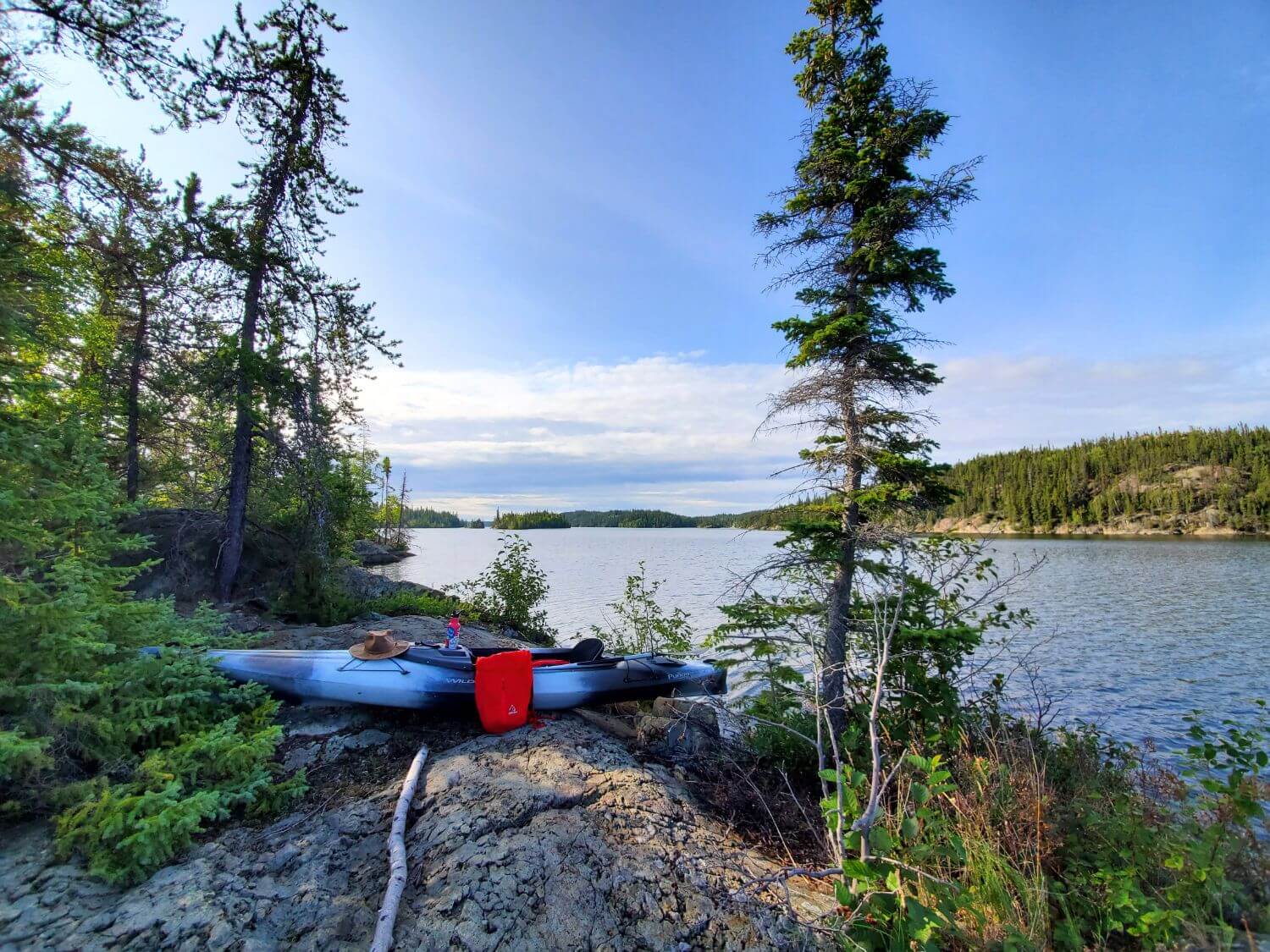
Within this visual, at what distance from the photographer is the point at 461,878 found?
3088 mm

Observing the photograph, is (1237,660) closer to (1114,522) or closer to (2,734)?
(2,734)

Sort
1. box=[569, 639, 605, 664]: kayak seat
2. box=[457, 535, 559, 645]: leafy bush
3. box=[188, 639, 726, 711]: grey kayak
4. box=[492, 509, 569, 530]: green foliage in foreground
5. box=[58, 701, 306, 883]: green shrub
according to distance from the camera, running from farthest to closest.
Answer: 1. box=[492, 509, 569, 530]: green foliage in foreground
2. box=[457, 535, 559, 645]: leafy bush
3. box=[569, 639, 605, 664]: kayak seat
4. box=[188, 639, 726, 711]: grey kayak
5. box=[58, 701, 306, 883]: green shrub

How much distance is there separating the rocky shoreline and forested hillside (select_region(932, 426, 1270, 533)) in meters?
69.8

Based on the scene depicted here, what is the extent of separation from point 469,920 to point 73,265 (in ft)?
40.1

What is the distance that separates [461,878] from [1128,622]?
1826cm

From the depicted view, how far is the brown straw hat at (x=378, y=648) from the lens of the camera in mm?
5836

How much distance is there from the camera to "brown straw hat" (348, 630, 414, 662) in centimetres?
584

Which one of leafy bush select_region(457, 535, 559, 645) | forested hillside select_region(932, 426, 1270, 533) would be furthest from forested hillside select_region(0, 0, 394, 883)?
forested hillside select_region(932, 426, 1270, 533)

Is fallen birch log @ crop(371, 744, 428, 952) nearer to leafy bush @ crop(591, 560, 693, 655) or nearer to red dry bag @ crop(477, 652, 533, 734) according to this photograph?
red dry bag @ crop(477, 652, 533, 734)

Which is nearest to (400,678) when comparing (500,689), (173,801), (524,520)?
(500,689)

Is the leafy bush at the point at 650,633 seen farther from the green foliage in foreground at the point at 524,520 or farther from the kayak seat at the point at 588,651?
the green foliage in foreground at the point at 524,520

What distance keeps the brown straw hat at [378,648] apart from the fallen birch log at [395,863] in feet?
5.59

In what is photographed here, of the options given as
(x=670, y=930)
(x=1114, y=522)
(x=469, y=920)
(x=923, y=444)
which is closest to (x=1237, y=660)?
(x=923, y=444)

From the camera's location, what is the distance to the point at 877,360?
6203 millimetres
